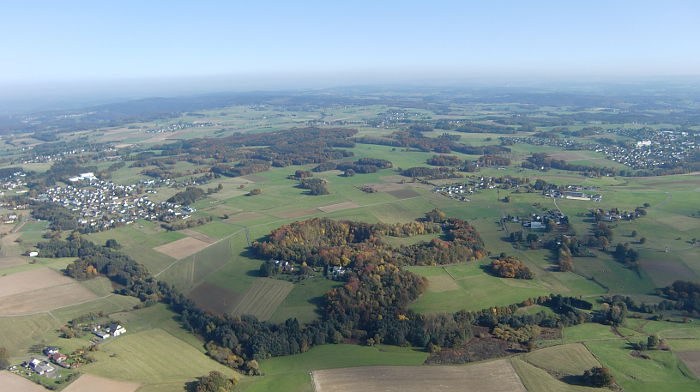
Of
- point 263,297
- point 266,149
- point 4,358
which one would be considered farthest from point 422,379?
point 266,149

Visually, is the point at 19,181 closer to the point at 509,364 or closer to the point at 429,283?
the point at 429,283

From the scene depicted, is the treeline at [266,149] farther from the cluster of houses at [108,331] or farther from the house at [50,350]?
the house at [50,350]

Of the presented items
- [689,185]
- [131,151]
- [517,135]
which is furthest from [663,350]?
[131,151]

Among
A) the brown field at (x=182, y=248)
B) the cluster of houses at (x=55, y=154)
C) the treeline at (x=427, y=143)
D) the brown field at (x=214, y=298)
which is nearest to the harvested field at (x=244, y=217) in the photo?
the brown field at (x=182, y=248)

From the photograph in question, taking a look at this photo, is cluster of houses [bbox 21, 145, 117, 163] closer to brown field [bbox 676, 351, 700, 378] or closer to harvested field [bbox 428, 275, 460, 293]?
harvested field [bbox 428, 275, 460, 293]

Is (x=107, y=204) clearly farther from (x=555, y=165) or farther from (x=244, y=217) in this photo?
(x=555, y=165)

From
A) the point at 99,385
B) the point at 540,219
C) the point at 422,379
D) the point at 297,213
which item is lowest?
the point at 99,385
